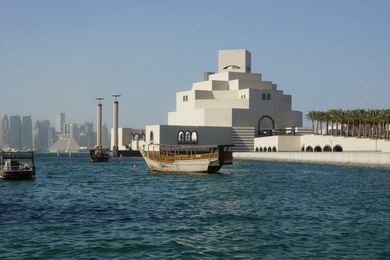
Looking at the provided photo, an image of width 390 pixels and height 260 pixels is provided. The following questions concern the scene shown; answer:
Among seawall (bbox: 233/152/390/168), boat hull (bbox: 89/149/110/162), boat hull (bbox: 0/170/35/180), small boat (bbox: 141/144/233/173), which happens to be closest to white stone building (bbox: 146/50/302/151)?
seawall (bbox: 233/152/390/168)

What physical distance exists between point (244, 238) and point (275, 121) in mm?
144873

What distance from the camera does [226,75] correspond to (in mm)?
173625

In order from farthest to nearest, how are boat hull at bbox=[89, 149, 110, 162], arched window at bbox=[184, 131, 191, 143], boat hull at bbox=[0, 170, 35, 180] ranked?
arched window at bbox=[184, 131, 191, 143] < boat hull at bbox=[89, 149, 110, 162] < boat hull at bbox=[0, 170, 35, 180]

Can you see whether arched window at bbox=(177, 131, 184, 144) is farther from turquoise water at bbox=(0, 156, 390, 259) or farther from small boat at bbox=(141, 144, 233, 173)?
turquoise water at bbox=(0, 156, 390, 259)

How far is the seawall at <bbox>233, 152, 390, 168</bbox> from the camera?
8781 cm

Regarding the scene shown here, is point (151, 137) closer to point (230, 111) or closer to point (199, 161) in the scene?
point (230, 111)

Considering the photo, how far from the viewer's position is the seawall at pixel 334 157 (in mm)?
87812

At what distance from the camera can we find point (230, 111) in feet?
520

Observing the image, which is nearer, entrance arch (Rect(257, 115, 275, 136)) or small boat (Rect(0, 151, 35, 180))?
small boat (Rect(0, 151, 35, 180))

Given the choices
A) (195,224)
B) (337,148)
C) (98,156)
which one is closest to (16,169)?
(195,224)

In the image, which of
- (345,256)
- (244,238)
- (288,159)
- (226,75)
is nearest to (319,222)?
(244,238)

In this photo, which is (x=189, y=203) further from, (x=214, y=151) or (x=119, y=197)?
(x=214, y=151)

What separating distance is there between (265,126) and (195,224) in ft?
459

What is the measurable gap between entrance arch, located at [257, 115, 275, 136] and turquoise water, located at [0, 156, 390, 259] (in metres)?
118
